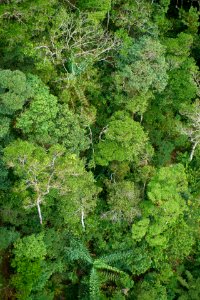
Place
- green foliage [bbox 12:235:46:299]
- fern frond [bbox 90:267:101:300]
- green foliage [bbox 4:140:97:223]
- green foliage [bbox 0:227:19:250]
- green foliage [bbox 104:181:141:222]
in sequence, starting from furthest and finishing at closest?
green foliage [bbox 104:181:141:222], fern frond [bbox 90:267:101:300], green foliage [bbox 12:235:46:299], green foliage [bbox 0:227:19:250], green foliage [bbox 4:140:97:223]

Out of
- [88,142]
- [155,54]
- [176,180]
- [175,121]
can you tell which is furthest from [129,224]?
[155,54]

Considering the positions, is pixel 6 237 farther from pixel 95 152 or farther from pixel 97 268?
pixel 95 152

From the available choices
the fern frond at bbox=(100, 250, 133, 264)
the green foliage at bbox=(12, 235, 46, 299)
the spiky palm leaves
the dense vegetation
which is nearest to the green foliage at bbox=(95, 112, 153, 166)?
the dense vegetation

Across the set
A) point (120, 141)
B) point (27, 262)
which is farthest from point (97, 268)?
point (120, 141)

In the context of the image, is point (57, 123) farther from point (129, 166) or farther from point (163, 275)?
point (163, 275)

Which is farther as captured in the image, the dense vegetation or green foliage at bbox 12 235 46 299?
the dense vegetation

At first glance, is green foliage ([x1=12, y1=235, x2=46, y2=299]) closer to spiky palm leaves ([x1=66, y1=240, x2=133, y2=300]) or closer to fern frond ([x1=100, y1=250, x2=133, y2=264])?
spiky palm leaves ([x1=66, y1=240, x2=133, y2=300])

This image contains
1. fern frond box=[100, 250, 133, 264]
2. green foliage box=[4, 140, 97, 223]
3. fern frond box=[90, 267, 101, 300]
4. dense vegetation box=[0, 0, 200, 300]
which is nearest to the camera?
green foliage box=[4, 140, 97, 223]
